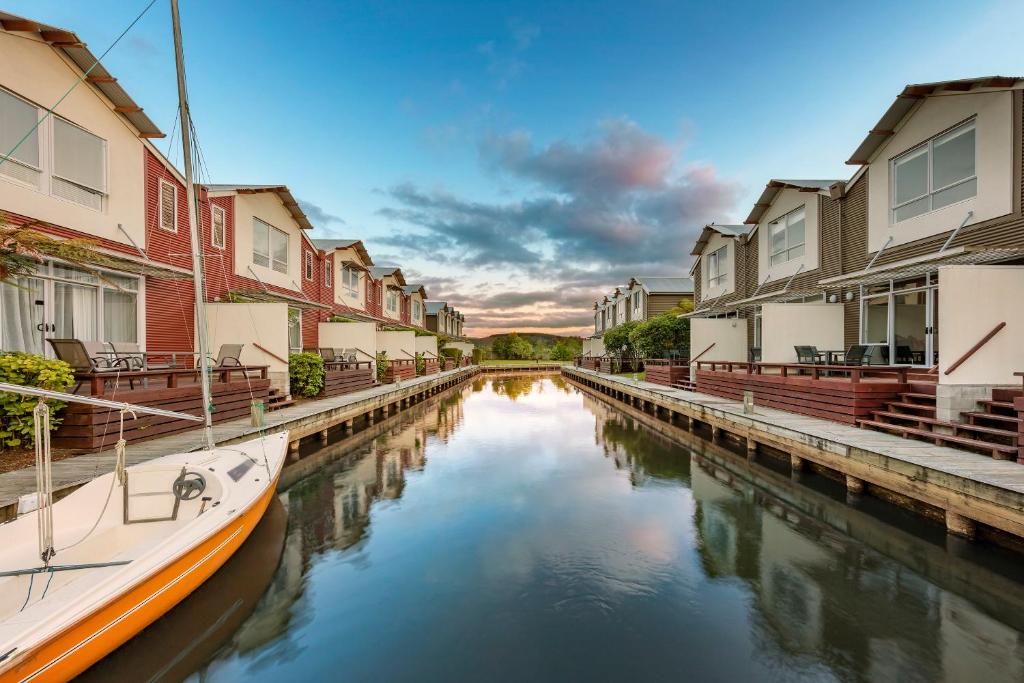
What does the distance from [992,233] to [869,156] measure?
4.39 m

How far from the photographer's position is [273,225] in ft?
58.2

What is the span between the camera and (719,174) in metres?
21.6

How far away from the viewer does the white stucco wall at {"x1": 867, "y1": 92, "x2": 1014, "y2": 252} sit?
9.24 meters

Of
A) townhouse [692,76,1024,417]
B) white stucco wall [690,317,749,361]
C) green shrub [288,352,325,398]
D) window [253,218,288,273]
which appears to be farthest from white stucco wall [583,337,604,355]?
green shrub [288,352,325,398]

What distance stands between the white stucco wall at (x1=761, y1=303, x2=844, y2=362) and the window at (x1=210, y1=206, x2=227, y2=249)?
17.1 metres

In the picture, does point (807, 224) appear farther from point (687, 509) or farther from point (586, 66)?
point (687, 509)

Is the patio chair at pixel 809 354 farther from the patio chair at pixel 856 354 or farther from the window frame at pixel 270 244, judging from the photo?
the window frame at pixel 270 244

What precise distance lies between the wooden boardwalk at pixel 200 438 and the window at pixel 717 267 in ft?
51.1

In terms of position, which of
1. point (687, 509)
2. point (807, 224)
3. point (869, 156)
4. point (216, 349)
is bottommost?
point (687, 509)

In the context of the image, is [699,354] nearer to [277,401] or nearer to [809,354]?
[809,354]

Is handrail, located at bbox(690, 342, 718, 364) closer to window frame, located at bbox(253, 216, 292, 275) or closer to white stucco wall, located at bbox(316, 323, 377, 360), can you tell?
white stucco wall, located at bbox(316, 323, 377, 360)

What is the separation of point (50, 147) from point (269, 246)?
820cm

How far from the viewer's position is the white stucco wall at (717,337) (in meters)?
17.7

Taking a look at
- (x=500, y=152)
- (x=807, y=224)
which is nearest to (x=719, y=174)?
(x=807, y=224)
